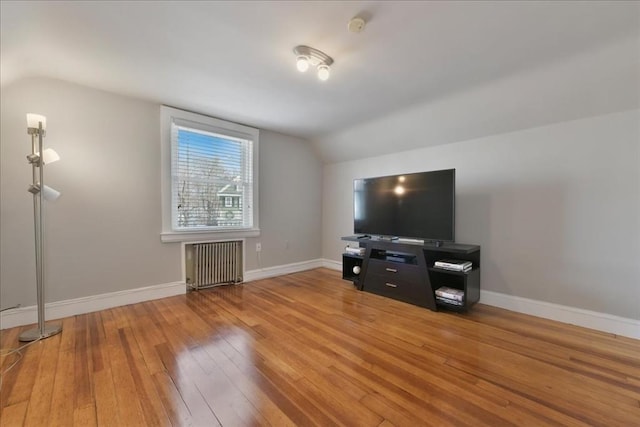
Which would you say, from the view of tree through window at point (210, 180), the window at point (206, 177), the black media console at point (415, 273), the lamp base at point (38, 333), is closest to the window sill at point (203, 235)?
the window at point (206, 177)

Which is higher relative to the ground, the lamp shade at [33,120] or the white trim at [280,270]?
the lamp shade at [33,120]

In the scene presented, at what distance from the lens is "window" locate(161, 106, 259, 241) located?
323 centimetres

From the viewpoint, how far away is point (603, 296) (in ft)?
7.72

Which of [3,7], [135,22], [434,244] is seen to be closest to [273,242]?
[434,244]

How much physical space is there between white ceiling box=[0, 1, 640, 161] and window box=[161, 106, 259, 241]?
0.46 m

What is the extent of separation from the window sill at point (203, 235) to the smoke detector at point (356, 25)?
9.55ft

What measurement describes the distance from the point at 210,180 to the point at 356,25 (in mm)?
2708

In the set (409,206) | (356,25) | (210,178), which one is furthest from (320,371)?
(210,178)

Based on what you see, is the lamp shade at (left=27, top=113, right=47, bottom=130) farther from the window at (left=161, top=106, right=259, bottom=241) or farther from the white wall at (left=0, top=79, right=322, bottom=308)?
the window at (left=161, top=106, right=259, bottom=241)

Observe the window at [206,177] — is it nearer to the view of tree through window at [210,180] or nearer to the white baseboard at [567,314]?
the view of tree through window at [210,180]

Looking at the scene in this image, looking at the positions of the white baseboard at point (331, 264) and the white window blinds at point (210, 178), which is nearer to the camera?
the white window blinds at point (210, 178)

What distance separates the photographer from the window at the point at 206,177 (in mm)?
3234

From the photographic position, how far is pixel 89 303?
2.71 meters

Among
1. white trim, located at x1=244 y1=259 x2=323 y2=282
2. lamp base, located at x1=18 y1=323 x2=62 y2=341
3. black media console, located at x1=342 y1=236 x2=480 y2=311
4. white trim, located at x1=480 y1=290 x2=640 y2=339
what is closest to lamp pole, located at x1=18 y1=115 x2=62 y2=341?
lamp base, located at x1=18 y1=323 x2=62 y2=341
